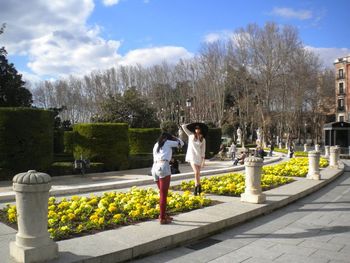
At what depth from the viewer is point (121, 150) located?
1914 cm

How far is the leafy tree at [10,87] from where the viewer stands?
83.8 ft

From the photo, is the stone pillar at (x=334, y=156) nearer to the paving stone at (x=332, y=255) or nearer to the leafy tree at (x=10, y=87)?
the paving stone at (x=332, y=255)

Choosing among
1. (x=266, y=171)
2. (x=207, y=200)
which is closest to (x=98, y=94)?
(x=266, y=171)

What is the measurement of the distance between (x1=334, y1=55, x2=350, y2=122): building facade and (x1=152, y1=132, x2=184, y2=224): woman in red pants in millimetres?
65392

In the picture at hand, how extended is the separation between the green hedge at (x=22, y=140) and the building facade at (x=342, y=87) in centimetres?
6069

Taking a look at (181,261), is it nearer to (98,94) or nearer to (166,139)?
(166,139)

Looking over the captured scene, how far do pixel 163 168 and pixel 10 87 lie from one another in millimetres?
22407

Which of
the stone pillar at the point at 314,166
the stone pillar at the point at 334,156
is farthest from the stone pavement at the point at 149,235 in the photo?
the stone pillar at the point at 334,156

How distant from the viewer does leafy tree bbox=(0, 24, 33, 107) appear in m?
25.5

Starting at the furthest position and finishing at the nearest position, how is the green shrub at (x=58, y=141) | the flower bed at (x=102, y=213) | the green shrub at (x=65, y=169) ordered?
the green shrub at (x=58, y=141)
the green shrub at (x=65, y=169)
the flower bed at (x=102, y=213)

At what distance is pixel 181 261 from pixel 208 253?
0.57 m

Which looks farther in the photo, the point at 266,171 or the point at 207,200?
the point at 266,171

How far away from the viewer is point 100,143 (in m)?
18.7

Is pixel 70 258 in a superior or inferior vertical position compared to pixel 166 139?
inferior
